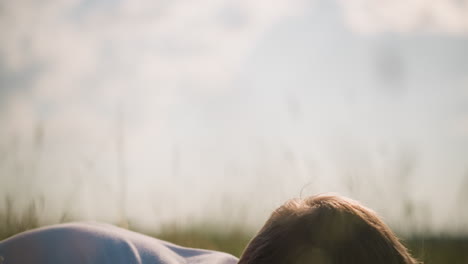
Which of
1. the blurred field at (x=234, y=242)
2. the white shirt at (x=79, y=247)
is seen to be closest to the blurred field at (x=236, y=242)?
the blurred field at (x=234, y=242)

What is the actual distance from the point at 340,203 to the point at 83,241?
106 centimetres

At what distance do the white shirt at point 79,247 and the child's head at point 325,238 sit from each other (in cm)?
64

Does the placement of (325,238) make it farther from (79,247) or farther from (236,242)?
(236,242)

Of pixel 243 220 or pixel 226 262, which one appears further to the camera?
pixel 243 220

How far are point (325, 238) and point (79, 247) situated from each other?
1027 millimetres

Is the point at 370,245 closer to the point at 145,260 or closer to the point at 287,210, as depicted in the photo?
the point at 287,210

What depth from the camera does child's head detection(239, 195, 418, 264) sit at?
180 cm

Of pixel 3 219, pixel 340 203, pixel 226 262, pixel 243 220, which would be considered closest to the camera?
pixel 340 203

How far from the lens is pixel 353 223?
1863mm

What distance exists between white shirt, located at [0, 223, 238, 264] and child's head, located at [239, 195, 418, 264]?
25.3 inches

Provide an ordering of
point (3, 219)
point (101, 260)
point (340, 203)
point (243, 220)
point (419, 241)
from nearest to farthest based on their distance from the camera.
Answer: point (340, 203), point (101, 260), point (3, 219), point (419, 241), point (243, 220)

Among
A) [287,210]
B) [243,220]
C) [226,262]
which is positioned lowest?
[243,220]

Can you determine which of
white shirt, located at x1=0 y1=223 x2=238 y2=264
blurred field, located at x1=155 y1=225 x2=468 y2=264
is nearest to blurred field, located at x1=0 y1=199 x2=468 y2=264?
blurred field, located at x1=155 y1=225 x2=468 y2=264

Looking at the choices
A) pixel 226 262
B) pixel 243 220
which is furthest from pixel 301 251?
pixel 243 220
